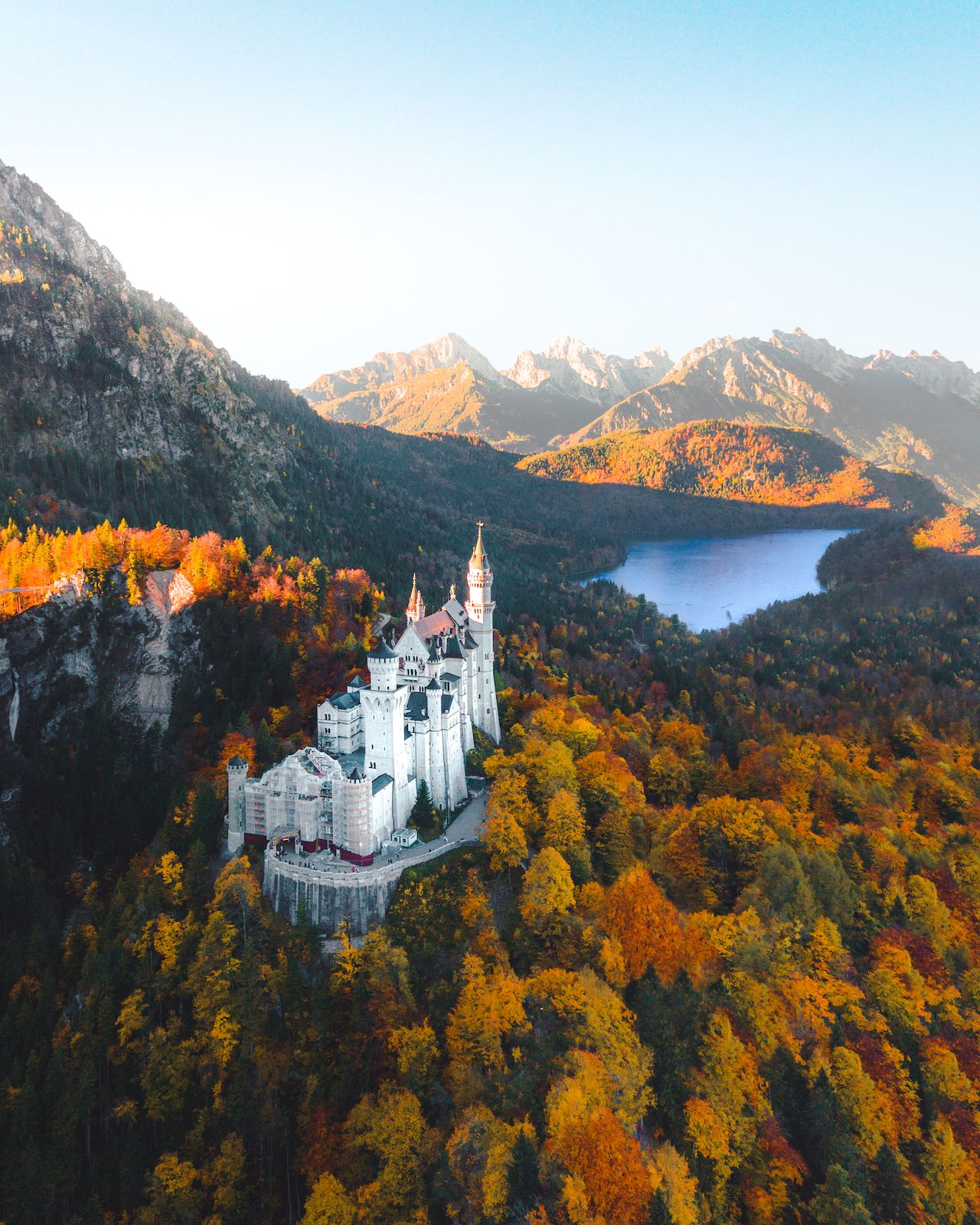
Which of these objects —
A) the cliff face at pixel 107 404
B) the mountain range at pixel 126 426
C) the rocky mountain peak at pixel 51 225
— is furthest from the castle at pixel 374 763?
the rocky mountain peak at pixel 51 225

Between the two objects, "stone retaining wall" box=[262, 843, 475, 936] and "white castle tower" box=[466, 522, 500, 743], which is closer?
"stone retaining wall" box=[262, 843, 475, 936]

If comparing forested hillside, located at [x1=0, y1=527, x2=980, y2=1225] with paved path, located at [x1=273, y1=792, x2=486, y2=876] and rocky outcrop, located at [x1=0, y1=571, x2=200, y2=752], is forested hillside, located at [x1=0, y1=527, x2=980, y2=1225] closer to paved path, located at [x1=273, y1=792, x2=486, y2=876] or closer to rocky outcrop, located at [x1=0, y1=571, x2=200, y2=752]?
paved path, located at [x1=273, y1=792, x2=486, y2=876]

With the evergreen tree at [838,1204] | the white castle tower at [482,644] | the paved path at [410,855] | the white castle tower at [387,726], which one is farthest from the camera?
the white castle tower at [482,644]

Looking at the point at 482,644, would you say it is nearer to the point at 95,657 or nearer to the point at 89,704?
the point at 95,657

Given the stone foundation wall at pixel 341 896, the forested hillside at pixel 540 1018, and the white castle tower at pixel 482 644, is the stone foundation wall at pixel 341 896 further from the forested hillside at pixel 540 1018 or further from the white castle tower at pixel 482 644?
the white castle tower at pixel 482 644

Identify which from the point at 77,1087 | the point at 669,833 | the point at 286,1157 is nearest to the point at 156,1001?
the point at 77,1087

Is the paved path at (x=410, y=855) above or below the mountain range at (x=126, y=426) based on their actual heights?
below

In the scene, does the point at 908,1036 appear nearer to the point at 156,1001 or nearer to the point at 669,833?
the point at 669,833

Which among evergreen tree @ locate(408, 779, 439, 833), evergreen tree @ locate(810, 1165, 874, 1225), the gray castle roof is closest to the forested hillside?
evergreen tree @ locate(810, 1165, 874, 1225)
